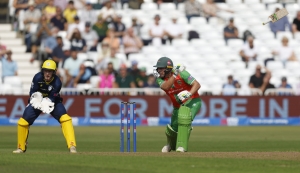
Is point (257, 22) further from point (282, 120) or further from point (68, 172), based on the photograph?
point (68, 172)

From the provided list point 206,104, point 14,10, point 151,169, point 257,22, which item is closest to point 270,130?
point 206,104

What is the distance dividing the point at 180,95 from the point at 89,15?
14.0 m

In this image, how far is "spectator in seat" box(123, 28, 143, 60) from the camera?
2786 cm

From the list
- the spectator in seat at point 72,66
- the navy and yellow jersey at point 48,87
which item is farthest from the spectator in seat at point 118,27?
the navy and yellow jersey at point 48,87

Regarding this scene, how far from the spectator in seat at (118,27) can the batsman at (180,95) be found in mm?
12952

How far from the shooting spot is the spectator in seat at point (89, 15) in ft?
93.2

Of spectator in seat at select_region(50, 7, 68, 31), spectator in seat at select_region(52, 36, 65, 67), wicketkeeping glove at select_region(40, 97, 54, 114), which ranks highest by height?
spectator in seat at select_region(50, 7, 68, 31)

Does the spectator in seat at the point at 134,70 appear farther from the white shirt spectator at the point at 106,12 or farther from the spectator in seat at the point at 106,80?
the white shirt spectator at the point at 106,12

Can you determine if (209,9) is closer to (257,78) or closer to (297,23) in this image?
(297,23)

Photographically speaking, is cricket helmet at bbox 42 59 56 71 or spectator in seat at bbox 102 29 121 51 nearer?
cricket helmet at bbox 42 59 56 71

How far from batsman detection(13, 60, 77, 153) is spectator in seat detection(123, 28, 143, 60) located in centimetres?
1336

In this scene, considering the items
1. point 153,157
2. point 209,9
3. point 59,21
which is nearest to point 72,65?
point 59,21

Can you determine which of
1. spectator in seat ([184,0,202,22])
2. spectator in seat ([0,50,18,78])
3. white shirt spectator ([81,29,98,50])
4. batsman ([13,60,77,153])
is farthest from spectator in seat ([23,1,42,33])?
batsman ([13,60,77,153])

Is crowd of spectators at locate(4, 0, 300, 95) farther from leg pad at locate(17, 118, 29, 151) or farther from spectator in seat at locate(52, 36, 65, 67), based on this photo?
leg pad at locate(17, 118, 29, 151)
